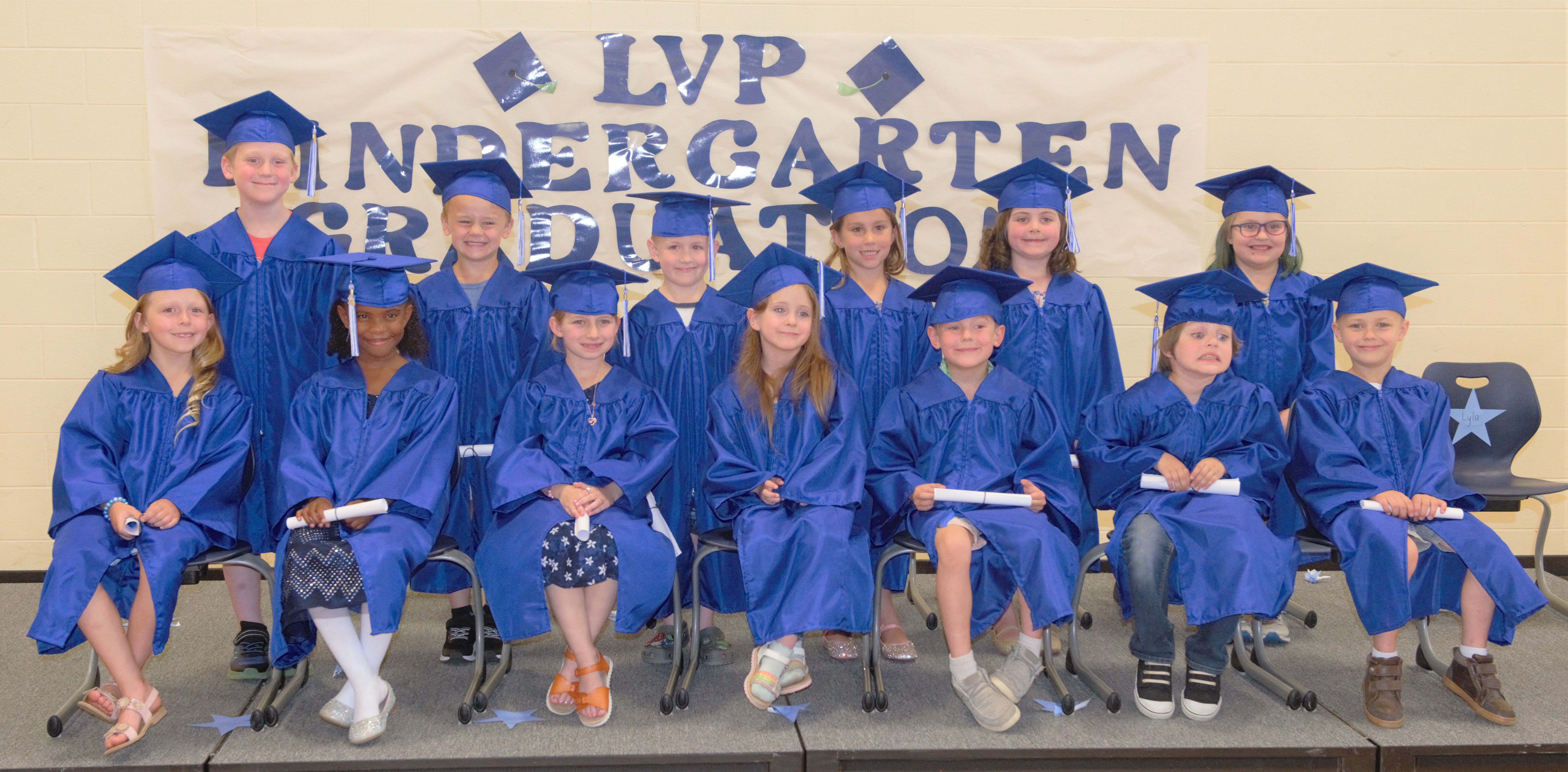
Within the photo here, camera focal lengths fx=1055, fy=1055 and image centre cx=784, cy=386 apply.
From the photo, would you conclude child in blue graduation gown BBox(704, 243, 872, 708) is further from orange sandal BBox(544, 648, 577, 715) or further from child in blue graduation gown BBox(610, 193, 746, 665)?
orange sandal BBox(544, 648, 577, 715)

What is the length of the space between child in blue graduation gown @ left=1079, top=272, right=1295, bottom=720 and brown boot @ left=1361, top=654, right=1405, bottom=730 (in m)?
0.29

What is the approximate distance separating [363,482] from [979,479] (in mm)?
1719

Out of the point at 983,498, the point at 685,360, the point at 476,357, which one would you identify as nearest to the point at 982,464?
the point at 983,498

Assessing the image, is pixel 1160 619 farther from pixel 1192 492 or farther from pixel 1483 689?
pixel 1483 689

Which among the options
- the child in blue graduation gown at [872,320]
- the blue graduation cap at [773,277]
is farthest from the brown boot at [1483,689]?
the blue graduation cap at [773,277]

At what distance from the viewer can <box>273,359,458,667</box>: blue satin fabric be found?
9.09ft

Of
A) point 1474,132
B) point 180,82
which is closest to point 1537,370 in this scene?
point 1474,132

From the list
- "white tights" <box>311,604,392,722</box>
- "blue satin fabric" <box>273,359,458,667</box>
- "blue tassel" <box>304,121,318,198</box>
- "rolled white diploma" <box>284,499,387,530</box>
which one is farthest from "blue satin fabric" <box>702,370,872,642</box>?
"blue tassel" <box>304,121,318,198</box>

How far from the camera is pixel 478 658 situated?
9.73ft

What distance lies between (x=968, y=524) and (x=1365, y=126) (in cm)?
288

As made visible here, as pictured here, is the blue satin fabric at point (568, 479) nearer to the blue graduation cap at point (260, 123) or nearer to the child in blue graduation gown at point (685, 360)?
the child in blue graduation gown at point (685, 360)

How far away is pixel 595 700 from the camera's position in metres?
2.79

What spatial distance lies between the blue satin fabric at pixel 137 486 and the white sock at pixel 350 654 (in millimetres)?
412

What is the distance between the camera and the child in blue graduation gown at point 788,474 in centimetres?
284
